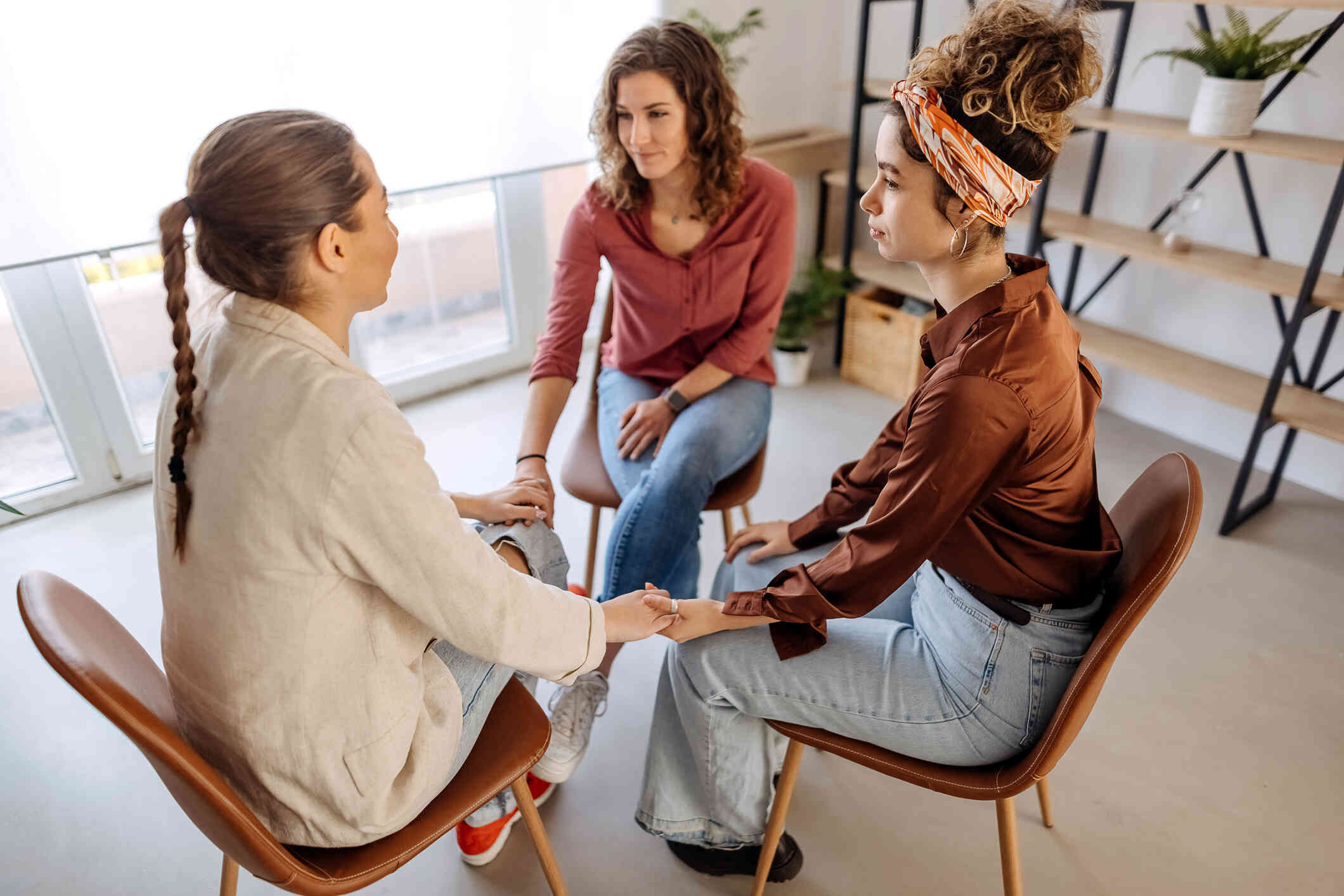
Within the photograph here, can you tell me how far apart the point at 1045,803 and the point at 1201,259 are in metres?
1.56

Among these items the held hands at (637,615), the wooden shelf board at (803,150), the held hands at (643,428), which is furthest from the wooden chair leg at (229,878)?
the wooden shelf board at (803,150)

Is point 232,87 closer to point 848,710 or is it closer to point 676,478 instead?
point 676,478

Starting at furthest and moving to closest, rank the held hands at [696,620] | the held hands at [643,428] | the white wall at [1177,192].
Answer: the white wall at [1177,192] < the held hands at [643,428] < the held hands at [696,620]

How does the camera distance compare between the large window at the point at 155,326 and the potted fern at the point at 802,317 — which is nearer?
the large window at the point at 155,326

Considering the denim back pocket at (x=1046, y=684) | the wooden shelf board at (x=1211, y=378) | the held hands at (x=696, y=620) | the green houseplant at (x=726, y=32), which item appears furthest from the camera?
the green houseplant at (x=726, y=32)

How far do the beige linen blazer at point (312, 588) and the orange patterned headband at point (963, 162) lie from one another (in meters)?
0.70

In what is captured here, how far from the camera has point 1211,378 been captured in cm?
246

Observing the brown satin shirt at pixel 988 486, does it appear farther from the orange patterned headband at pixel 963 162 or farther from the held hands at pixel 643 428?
the held hands at pixel 643 428

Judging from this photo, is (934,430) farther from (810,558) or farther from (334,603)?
(334,603)

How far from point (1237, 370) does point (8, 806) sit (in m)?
3.03

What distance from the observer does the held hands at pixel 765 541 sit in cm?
151

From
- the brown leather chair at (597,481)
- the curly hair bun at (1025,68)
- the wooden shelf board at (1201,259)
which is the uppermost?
the curly hair bun at (1025,68)

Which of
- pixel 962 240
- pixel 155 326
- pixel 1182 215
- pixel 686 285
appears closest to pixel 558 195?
pixel 155 326

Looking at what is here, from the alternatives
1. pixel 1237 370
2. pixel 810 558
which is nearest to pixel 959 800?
pixel 810 558
